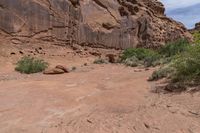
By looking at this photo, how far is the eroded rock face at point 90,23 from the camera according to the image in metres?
22.0

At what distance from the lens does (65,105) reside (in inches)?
321

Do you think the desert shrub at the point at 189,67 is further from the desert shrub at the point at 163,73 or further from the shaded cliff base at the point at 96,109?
the desert shrub at the point at 163,73

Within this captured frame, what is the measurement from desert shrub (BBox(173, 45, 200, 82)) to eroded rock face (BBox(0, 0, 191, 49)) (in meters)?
14.2

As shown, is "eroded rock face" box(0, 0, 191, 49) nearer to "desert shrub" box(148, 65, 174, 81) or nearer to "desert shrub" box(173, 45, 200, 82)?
"desert shrub" box(148, 65, 174, 81)

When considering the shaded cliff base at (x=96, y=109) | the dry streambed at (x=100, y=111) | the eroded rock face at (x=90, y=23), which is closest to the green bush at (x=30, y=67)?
the eroded rock face at (x=90, y=23)

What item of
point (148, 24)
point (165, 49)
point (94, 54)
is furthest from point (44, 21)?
point (148, 24)

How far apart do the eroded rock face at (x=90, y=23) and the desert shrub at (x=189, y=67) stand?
1423cm

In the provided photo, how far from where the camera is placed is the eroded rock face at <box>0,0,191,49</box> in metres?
22.0

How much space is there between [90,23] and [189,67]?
17476 mm

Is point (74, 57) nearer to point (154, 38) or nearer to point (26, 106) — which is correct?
point (154, 38)

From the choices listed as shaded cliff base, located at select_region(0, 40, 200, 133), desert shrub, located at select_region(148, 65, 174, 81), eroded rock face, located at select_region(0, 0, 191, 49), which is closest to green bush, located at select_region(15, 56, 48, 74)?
eroded rock face, located at select_region(0, 0, 191, 49)

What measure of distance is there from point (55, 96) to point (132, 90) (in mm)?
1925

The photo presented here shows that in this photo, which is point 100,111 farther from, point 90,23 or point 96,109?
point 90,23

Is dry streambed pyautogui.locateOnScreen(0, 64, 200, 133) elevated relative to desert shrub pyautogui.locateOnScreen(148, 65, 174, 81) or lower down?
lower down
